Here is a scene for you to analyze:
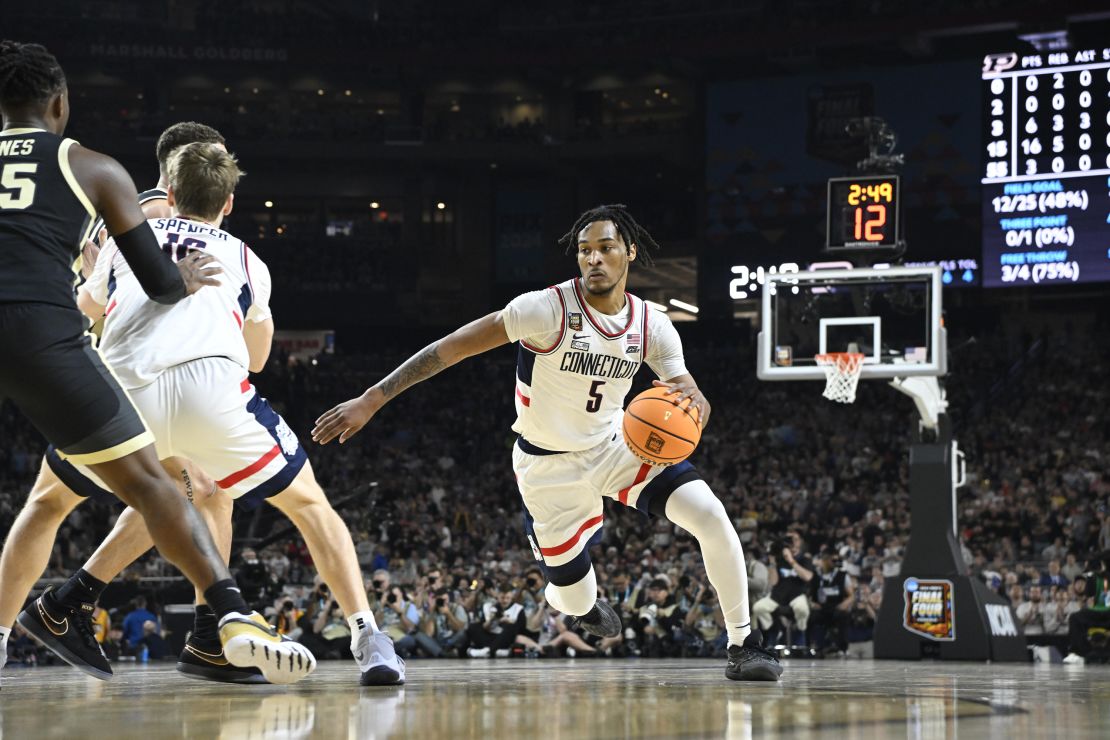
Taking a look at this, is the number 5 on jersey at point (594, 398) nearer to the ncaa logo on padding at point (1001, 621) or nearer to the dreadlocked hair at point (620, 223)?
the dreadlocked hair at point (620, 223)

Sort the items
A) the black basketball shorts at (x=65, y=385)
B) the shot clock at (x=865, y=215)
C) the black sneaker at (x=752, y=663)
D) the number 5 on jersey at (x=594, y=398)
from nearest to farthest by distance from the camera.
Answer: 1. the black basketball shorts at (x=65, y=385)
2. the black sneaker at (x=752, y=663)
3. the number 5 on jersey at (x=594, y=398)
4. the shot clock at (x=865, y=215)

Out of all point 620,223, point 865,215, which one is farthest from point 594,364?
point 865,215

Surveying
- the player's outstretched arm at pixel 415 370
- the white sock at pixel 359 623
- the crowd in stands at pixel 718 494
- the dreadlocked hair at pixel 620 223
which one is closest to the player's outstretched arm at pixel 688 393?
the dreadlocked hair at pixel 620 223

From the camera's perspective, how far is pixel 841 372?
13.9 m

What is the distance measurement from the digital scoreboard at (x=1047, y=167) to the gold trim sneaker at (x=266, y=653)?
18.4 metres

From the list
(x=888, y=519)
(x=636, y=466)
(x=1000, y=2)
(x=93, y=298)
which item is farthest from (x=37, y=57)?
(x=1000, y=2)

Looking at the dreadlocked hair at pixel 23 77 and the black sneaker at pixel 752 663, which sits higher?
the dreadlocked hair at pixel 23 77

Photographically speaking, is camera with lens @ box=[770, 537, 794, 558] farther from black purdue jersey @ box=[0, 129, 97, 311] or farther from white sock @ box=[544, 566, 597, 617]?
black purdue jersey @ box=[0, 129, 97, 311]

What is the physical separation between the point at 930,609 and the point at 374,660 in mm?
9512

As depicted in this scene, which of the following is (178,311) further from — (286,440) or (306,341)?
(306,341)

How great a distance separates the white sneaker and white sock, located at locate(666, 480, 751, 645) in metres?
1.74

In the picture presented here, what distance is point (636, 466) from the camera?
6.68m

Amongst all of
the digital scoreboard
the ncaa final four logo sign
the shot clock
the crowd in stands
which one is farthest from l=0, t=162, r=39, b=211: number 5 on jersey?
the digital scoreboard

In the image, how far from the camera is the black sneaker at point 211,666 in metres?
5.25
